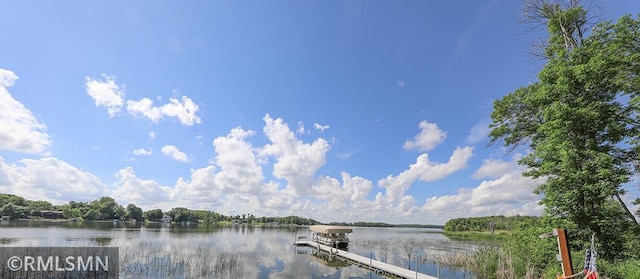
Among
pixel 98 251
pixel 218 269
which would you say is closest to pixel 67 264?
pixel 98 251

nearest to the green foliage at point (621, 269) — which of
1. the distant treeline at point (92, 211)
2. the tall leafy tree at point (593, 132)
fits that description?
the tall leafy tree at point (593, 132)

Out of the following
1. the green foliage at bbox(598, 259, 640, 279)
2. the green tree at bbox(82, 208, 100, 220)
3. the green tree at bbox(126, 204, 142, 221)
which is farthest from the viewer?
the green tree at bbox(126, 204, 142, 221)

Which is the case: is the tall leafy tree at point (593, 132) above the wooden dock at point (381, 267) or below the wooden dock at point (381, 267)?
above

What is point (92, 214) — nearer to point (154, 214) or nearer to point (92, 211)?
point (92, 211)

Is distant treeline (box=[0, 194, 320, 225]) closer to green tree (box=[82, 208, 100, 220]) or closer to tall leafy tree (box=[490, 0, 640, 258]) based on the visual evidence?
green tree (box=[82, 208, 100, 220])

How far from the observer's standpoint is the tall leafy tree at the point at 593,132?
11211 millimetres

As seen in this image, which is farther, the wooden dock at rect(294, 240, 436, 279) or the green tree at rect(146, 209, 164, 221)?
the green tree at rect(146, 209, 164, 221)

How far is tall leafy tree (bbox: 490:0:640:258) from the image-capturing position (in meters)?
11.2

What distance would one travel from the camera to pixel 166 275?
52.4 ft

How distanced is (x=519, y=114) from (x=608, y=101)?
154 inches

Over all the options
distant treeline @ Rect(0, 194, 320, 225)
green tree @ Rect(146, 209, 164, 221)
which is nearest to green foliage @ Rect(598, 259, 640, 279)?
distant treeline @ Rect(0, 194, 320, 225)

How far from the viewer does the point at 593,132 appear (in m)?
12.4

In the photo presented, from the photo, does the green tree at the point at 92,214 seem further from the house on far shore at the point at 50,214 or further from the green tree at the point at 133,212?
the house on far shore at the point at 50,214

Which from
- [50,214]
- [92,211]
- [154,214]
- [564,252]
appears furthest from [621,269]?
[50,214]
